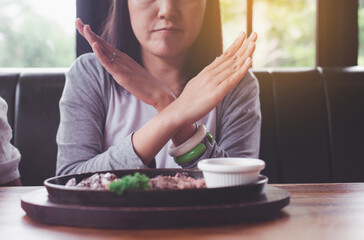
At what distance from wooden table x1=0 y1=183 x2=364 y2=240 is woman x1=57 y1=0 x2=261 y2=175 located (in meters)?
0.43

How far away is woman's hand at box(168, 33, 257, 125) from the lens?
4.23 ft

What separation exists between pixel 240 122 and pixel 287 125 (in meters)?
0.39

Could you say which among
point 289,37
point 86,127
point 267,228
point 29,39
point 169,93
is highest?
point 289,37

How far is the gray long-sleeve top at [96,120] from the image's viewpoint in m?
1.43

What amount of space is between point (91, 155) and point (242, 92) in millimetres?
597

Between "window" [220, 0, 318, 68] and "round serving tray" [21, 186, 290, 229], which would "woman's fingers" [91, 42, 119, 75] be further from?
"window" [220, 0, 318, 68]

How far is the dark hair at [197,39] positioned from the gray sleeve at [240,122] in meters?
0.19

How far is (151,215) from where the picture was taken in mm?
695

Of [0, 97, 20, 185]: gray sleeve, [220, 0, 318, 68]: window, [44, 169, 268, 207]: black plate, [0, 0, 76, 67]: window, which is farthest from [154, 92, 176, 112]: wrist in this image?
[220, 0, 318, 68]: window

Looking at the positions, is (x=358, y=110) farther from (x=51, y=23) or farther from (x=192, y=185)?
(x=51, y=23)

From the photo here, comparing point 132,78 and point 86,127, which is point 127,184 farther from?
point 86,127

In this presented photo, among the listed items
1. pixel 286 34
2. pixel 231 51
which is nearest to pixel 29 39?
pixel 231 51

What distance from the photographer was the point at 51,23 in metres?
2.69

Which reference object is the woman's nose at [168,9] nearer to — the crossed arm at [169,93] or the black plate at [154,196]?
the crossed arm at [169,93]
